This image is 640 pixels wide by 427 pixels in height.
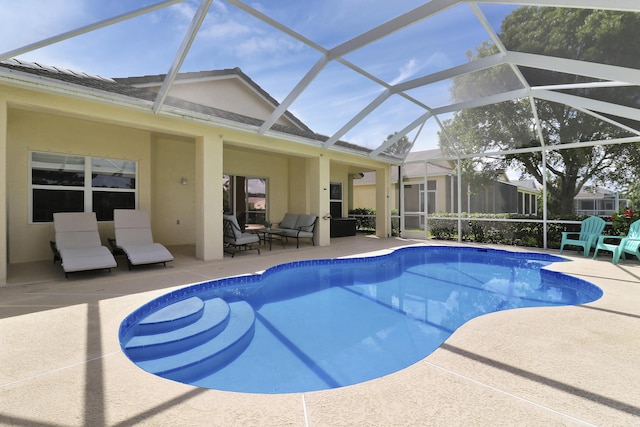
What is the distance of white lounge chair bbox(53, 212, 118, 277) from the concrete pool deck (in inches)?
64.5

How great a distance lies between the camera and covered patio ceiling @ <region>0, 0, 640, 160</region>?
4.78 metres

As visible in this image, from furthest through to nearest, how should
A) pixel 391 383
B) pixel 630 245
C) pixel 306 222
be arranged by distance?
pixel 306 222 < pixel 630 245 < pixel 391 383

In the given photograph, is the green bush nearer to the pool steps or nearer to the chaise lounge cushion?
the chaise lounge cushion

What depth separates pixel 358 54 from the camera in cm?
631

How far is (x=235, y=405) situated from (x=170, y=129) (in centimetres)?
661

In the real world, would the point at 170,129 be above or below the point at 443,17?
below

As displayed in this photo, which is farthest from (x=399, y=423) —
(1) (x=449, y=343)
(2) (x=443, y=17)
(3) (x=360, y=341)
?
(2) (x=443, y=17)

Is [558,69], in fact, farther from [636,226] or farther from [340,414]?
[340,414]

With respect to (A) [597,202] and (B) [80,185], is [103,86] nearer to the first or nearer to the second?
(B) [80,185]

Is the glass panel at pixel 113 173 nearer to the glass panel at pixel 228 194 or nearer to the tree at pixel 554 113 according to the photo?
the glass panel at pixel 228 194

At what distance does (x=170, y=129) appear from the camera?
7141 millimetres

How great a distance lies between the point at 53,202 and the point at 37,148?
4.20 ft

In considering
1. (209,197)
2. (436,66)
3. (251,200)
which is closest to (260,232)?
(251,200)

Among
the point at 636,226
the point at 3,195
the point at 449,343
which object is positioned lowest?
the point at 449,343
